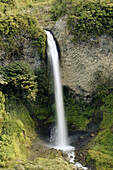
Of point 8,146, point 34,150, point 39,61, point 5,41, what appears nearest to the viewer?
point 8,146

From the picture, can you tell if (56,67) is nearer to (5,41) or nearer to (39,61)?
(39,61)

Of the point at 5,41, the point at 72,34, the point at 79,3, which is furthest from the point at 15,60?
the point at 79,3

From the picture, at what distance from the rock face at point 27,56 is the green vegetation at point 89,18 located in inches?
169

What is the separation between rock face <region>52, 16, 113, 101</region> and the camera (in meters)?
18.2

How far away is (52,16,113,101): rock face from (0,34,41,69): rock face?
2793 millimetres

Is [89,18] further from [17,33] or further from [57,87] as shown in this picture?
[57,87]

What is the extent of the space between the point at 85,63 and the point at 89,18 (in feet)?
14.8

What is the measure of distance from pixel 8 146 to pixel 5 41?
28.3 ft

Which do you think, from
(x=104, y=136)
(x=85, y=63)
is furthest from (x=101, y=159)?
(x=85, y=63)

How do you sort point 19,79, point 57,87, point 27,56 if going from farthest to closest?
point 57,87 → point 27,56 → point 19,79

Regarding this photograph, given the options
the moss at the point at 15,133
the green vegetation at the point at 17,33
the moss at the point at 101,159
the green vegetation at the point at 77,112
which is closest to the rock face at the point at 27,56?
the green vegetation at the point at 17,33

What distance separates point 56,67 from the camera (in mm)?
17672

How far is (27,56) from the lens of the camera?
17031 mm

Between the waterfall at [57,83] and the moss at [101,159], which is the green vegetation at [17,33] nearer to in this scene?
the waterfall at [57,83]
